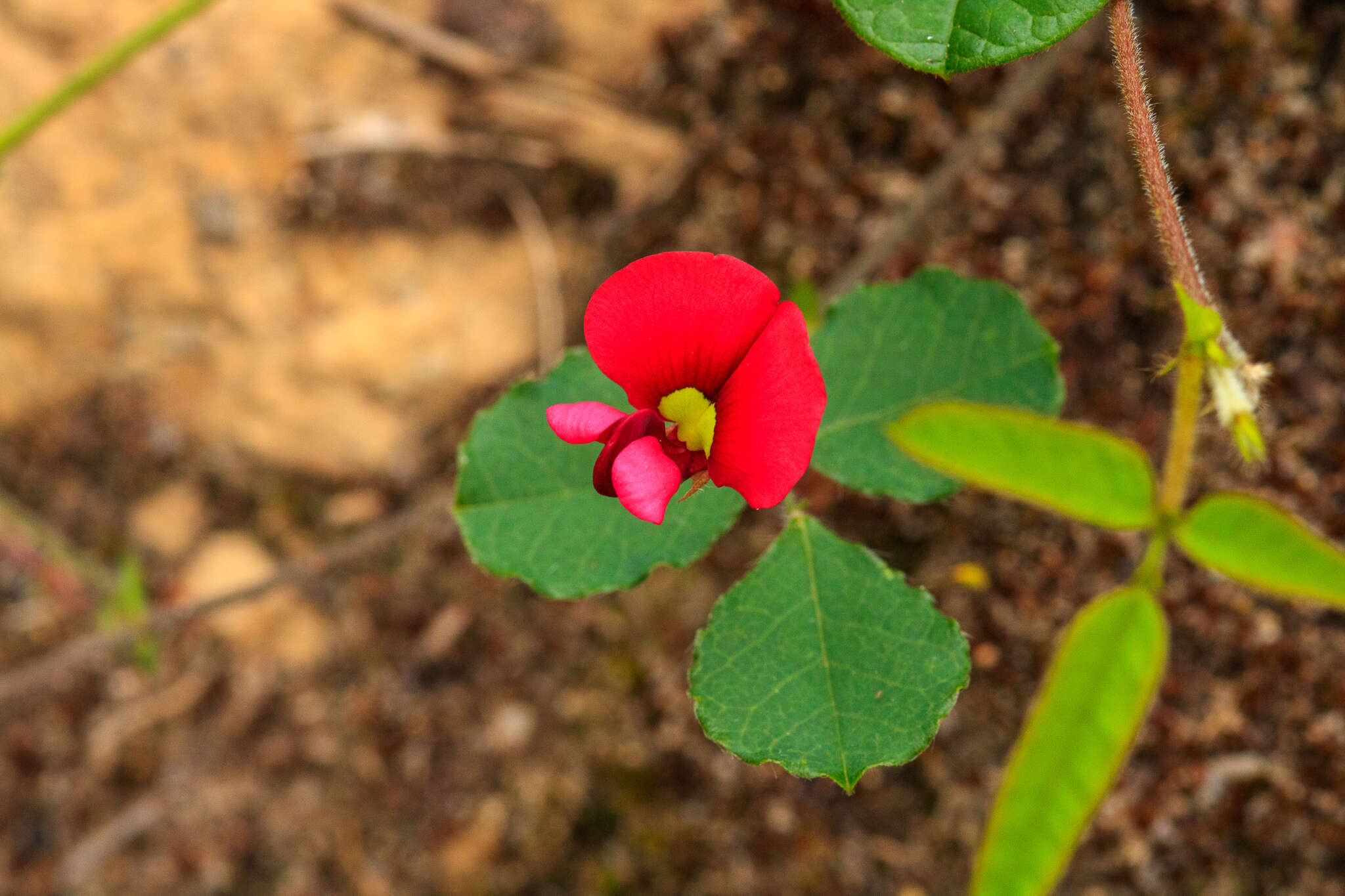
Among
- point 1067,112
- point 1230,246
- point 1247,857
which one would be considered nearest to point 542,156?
point 1067,112

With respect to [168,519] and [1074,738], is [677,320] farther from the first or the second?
[168,519]

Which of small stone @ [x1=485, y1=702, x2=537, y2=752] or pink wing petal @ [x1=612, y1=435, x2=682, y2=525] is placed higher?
pink wing petal @ [x1=612, y1=435, x2=682, y2=525]

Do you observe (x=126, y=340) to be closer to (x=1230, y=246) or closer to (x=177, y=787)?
(x=177, y=787)

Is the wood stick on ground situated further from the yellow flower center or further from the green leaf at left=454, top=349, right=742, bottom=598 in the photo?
the yellow flower center

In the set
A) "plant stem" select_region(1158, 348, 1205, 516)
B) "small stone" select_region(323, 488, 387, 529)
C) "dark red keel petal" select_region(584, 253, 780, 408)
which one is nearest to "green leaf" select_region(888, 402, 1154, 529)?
"plant stem" select_region(1158, 348, 1205, 516)

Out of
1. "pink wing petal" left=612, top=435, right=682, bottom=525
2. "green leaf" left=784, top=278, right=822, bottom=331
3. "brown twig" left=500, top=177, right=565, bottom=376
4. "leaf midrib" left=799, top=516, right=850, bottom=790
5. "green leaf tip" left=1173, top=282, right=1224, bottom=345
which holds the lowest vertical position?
"brown twig" left=500, top=177, right=565, bottom=376

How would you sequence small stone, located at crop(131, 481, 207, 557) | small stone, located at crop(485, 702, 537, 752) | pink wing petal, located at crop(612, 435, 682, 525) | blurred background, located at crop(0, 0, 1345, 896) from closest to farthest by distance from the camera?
pink wing petal, located at crop(612, 435, 682, 525)
blurred background, located at crop(0, 0, 1345, 896)
small stone, located at crop(485, 702, 537, 752)
small stone, located at crop(131, 481, 207, 557)

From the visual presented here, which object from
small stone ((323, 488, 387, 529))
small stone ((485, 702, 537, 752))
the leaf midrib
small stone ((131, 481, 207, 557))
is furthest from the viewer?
small stone ((131, 481, 207, 557))
